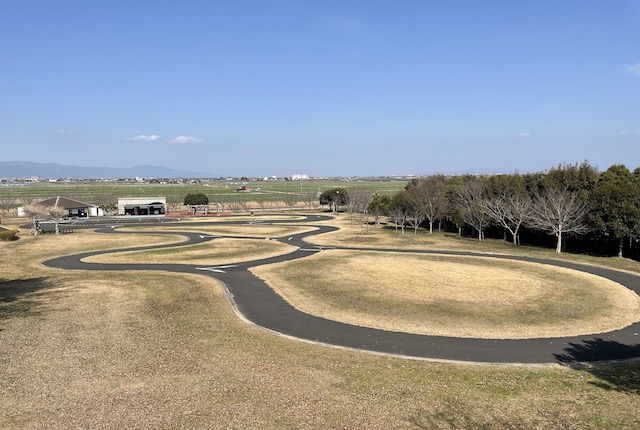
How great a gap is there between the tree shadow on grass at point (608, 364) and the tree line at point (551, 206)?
25.0m

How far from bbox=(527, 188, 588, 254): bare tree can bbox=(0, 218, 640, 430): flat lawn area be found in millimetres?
29760

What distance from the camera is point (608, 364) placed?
50.2 feet

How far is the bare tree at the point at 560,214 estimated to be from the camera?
41.1 meters

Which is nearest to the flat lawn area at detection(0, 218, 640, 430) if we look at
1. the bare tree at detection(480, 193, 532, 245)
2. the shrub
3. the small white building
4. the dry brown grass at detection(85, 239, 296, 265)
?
the dry brown grass at detection(85, 239, 296, 265)

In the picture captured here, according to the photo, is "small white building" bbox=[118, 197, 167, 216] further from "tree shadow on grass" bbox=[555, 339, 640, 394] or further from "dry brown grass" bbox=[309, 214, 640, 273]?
"tree shadow on grass" bbox=[555, 339, 640, 394]

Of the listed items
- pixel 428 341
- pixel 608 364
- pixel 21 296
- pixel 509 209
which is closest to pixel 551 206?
pixel 509 209

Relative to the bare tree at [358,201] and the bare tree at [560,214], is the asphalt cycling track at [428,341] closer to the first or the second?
the bare tree at [560,214]

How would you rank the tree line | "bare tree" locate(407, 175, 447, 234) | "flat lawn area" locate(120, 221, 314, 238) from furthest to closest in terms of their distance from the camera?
"bare tree" locate(407, 175, 447, 234) → "flat lawn area" locate(120, 221, 314, 238) → the tree line

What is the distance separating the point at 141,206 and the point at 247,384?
8554 centimetres

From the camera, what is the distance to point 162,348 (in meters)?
16.3

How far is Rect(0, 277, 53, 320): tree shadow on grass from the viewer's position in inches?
827

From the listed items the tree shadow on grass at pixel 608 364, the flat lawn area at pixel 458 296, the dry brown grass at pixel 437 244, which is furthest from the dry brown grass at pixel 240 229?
the tree shadow on grass at pixel 608 364

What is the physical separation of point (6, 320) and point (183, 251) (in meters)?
22.6

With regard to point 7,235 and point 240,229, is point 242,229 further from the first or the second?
point 7,235
